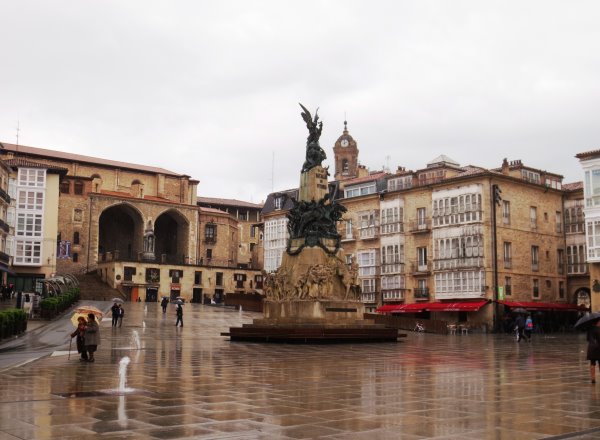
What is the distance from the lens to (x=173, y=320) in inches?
1799

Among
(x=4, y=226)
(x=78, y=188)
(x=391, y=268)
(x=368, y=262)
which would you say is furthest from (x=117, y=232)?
(x=391, y=268)

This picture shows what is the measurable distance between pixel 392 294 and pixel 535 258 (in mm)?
12424

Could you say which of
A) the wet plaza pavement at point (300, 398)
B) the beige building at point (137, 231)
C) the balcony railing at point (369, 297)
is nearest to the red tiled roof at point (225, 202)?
the beige building at point (137, 231)

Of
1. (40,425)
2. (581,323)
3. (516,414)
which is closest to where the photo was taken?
(40,425)

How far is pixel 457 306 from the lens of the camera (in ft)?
175

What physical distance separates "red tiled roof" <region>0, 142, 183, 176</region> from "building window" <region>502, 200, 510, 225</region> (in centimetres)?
5095

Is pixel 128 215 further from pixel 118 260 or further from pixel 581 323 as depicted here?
pixel 581 323

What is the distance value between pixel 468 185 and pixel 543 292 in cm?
1135

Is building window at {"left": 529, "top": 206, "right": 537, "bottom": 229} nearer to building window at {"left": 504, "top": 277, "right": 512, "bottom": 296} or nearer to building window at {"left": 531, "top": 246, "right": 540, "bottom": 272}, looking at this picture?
building window at {"left": 531, "top": 246, "right": 540, "bottom": 272}

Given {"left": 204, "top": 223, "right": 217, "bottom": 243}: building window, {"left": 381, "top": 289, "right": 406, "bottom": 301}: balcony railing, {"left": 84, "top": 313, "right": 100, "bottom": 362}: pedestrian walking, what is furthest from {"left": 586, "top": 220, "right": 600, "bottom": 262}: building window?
{"left": 204, "top": 223, "right": 217, "bottom": 243}: building window

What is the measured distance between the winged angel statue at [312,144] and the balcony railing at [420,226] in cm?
2805

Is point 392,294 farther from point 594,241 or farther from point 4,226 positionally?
point 4,226

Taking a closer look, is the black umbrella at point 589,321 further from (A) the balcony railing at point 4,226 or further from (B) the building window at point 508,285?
(A) the balcony railing at point 4,226

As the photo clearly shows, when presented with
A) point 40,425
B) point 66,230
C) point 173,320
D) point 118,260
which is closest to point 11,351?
point 40,425
